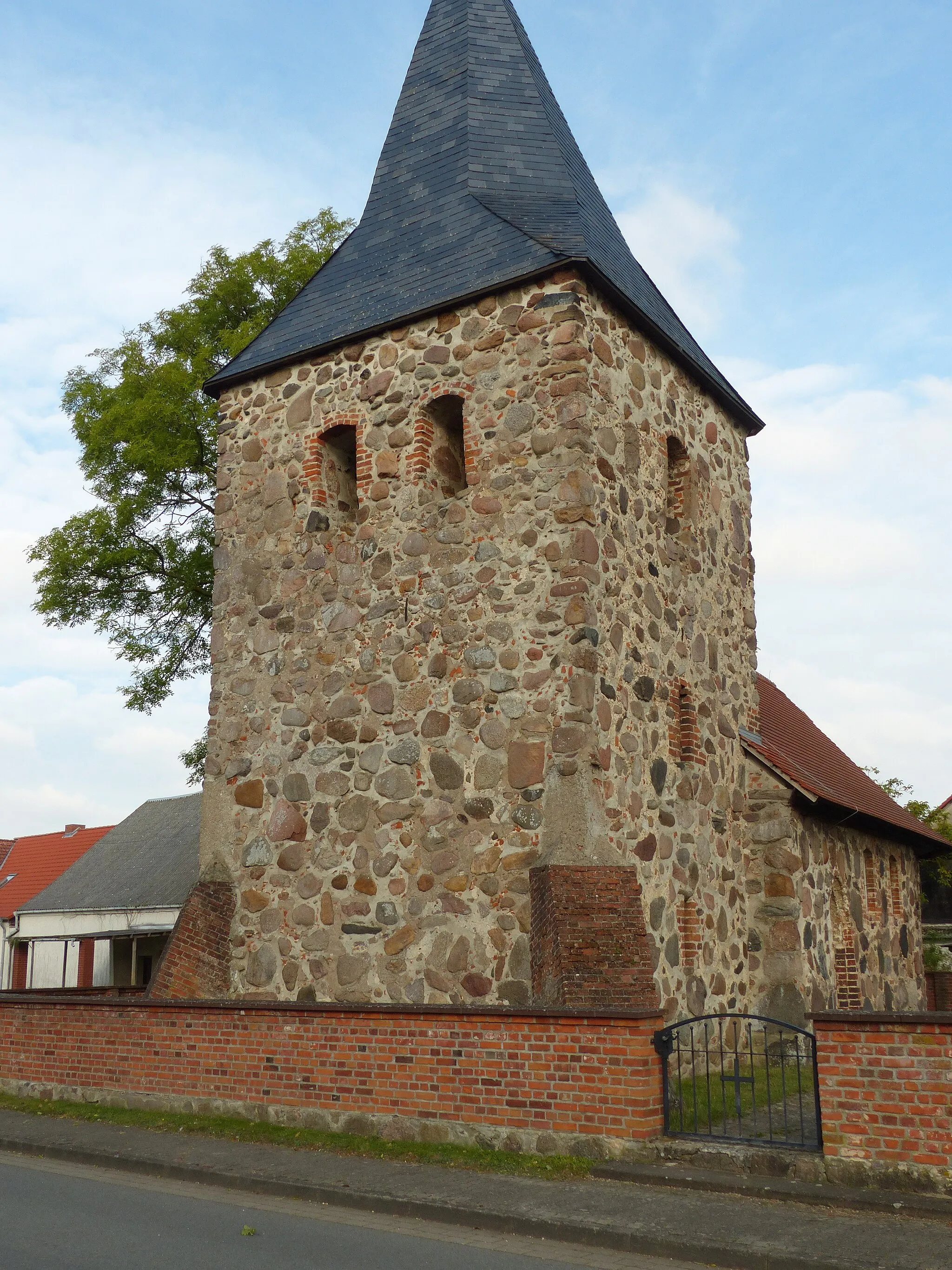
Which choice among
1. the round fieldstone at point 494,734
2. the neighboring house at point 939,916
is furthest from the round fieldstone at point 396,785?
the neighboring house at point 939,916

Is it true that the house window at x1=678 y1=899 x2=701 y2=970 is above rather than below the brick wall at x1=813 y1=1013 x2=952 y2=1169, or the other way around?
above

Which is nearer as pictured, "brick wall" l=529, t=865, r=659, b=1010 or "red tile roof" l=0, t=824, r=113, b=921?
"brick wall" l=529, t=865, r=659, b=1010

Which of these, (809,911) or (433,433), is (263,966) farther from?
(809,911)

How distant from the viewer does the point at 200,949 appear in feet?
37.4

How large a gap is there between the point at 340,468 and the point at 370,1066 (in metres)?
6.57

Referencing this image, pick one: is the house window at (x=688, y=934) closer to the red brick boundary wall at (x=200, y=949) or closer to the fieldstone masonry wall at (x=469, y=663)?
the fieldstone masonry wall at (x=469, y=663)

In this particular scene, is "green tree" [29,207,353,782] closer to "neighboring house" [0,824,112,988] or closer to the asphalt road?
the asphalt road

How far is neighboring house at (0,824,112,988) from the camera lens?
34.6 meters

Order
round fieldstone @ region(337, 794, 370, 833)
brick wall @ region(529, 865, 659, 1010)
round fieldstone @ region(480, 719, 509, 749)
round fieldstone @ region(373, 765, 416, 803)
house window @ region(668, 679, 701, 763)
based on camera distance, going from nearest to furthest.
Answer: brick wall @ region(529, 865, 659, 1010) → round fieldstone @ region(480, 719, 509, 749) → round fieldstone @ region(373, 765, 416, 803) → round fieldstone @ region(337, 794, 370, 833) → house window @ region(668, 679, 701, 763)

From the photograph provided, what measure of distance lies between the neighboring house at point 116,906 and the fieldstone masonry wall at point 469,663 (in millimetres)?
18265

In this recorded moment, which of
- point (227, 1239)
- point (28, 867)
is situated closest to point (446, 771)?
point (227, 1239)

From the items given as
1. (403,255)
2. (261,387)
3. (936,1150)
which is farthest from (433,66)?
(936,1150)

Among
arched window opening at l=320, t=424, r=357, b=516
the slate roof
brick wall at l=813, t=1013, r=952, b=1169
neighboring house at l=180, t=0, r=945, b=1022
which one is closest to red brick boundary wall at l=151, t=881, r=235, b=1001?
neighboring house at l=180, t=0, r=945, b=1022

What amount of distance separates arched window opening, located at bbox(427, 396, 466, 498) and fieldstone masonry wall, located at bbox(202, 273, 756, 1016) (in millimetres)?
131
